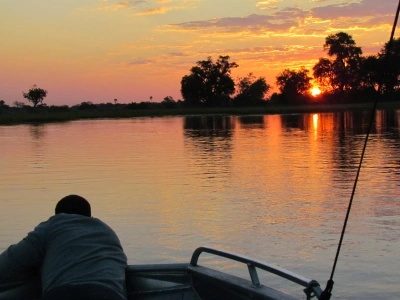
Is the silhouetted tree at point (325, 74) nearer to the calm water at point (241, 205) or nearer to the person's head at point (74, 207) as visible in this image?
the calm water at point (241, 205)

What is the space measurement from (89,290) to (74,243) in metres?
0.33

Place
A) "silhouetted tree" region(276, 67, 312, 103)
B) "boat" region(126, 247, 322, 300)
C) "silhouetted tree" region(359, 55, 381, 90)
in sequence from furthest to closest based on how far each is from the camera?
"silhouetted tree" region(276, 67, 312, 103) < "silhouetted tree" region(359, 55, 381, 90) < "boat" region(126, 247, 322, 300)

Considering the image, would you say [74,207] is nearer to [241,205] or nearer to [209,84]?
[241,205]

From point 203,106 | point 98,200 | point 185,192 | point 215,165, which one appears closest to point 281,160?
point 215,165

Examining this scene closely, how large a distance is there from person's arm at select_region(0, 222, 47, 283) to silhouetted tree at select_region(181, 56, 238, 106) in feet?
404

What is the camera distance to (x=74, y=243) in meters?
4.16

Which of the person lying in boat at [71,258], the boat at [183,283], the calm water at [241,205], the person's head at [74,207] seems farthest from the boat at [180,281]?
the calm water at [241,205]

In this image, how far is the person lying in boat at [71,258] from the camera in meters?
4.05

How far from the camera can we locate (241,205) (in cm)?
1307

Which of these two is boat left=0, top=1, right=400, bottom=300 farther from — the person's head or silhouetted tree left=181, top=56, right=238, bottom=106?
silhouetted tree left=181, top=56, right=238, bottom=106

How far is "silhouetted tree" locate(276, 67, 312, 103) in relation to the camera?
14100 cm

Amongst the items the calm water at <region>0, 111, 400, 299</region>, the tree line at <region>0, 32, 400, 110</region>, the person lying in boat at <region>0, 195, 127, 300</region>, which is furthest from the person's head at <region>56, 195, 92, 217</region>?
the tree line at <region>0, 32, 400, 110</region>

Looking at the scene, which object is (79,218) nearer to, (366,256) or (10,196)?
(366,256)

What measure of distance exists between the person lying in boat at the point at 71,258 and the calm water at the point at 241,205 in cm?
373
